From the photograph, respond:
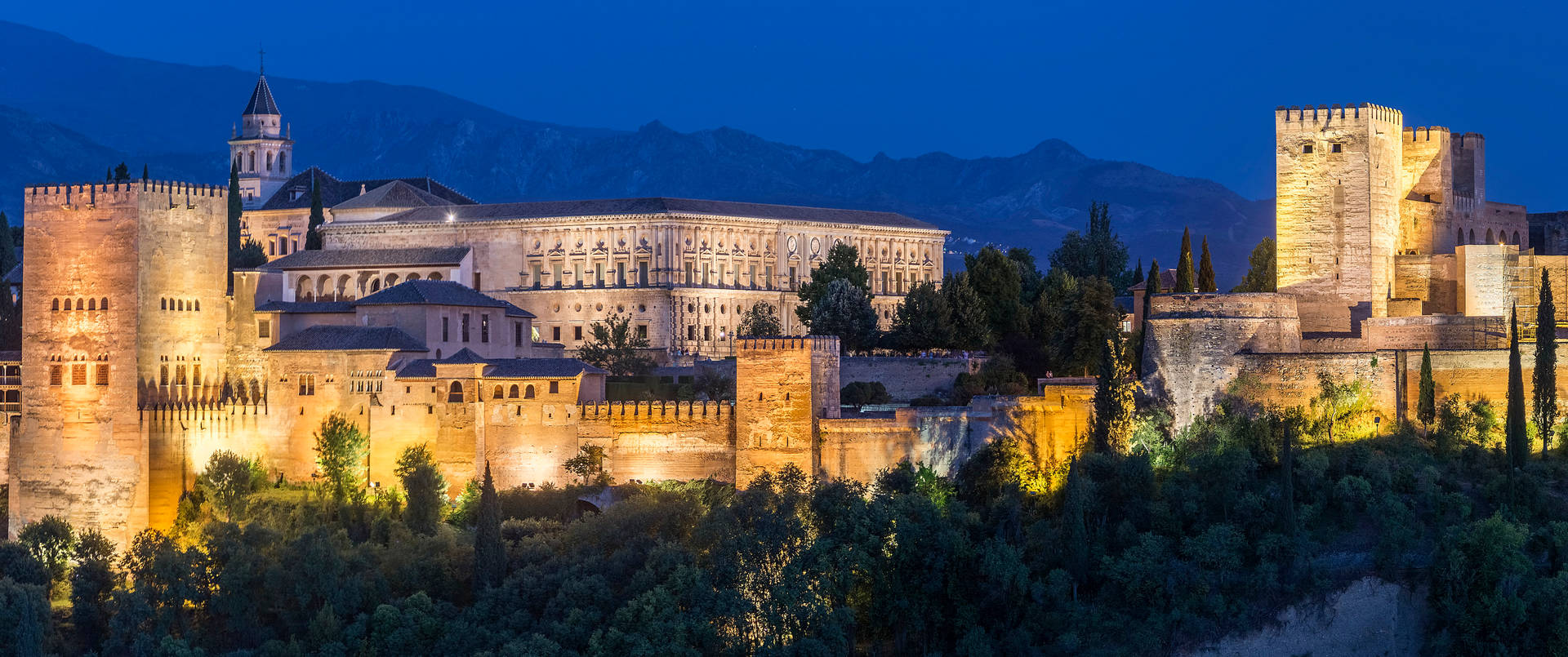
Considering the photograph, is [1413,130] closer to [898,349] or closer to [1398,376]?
[1398,376]

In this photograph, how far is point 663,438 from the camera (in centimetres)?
5075

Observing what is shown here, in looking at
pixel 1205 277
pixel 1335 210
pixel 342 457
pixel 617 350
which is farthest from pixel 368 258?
pixel 1335 210

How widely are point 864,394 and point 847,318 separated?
7.34 meters

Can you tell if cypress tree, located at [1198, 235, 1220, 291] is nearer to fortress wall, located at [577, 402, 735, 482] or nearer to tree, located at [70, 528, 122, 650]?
fortress wall, located at [577, 402, 735, 482]

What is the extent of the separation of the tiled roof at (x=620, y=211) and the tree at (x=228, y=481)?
94.6 feet

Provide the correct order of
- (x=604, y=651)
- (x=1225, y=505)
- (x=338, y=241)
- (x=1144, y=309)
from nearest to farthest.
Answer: (x=604, y=651) → (x=1225, y=505) → (x=1144, y=309) → (x=338, y=241)

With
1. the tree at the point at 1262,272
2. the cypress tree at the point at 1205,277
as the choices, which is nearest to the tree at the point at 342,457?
the cypress tree at the point at 1205,277

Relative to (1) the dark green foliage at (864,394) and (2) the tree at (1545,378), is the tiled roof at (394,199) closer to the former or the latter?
(1) the dark green foliage at (864,394)

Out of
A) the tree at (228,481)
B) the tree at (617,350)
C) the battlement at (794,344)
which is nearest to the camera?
the battlement at (794,344)

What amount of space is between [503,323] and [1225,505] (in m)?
27.0

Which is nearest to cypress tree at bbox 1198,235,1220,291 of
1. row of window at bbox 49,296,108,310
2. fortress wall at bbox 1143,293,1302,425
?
fortress wall at bbox 1143,293,1302,425

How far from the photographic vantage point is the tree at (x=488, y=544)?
149 ft

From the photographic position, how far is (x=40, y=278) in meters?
53.4

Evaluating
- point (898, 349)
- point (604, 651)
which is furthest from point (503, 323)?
point (604, 651)
